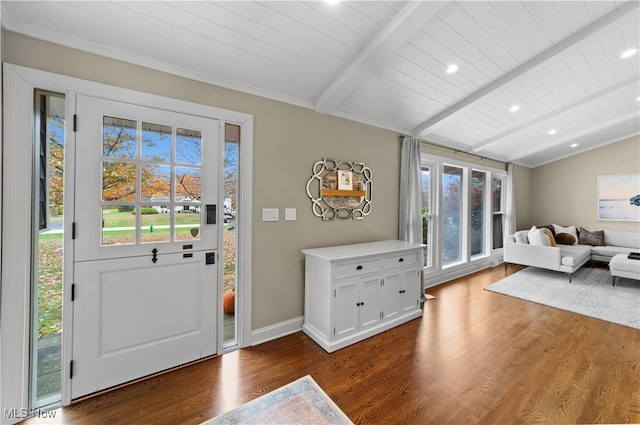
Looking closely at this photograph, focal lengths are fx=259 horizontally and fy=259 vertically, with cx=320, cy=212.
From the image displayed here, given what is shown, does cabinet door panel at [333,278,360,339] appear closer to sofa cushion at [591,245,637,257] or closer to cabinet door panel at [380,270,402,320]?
cabinet door panel at [380,270,402,320]

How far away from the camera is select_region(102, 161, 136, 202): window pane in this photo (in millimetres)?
1841

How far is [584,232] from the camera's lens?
5801 mm

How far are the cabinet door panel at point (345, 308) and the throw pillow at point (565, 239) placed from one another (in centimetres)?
583

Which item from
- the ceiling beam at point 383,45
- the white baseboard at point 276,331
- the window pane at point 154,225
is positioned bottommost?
the white baseboard at point 276,331

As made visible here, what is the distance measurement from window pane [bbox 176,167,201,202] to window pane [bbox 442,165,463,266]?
3971 millimetres

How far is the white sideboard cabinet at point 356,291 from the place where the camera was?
7.86ft

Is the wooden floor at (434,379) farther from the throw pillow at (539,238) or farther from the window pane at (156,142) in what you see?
the throw pillow at (539,238)

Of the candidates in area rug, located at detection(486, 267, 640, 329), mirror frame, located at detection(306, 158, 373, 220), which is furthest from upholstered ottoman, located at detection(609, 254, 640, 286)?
mirror frame, located at detection(306, 158, 373, 220)

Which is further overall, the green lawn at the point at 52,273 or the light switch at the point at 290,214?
the light switch at the point at 290,214

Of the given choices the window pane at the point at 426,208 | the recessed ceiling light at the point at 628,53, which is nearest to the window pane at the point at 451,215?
the window pane at the point at 426,208

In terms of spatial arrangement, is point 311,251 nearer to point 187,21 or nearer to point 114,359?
point 114,359

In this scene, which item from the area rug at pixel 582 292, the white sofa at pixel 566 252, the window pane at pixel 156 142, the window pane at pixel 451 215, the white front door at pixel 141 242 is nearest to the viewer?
the white front door at pixel 141 242

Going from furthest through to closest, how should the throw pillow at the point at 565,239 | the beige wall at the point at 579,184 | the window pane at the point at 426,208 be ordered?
the beige wall at the point at 579,184 < the throw pillow at the point at 565,239 < the window pane at the point at 426,208

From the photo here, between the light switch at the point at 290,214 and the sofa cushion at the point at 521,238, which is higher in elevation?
the light switch at the point at 290,214
